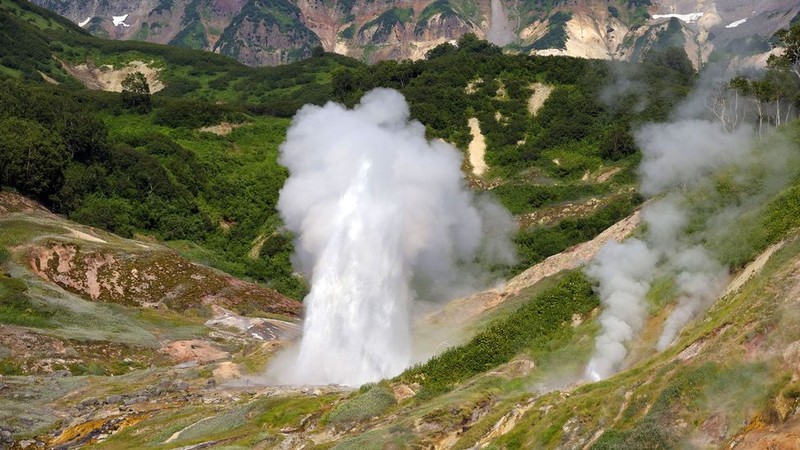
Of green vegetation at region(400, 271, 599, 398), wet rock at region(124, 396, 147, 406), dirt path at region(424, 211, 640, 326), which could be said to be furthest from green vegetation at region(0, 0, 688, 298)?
green vegetation at region(400, 271, 599, 398)

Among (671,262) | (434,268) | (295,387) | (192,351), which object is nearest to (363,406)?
(295,387)

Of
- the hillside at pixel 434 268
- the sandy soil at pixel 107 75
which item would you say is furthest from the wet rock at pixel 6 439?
the sandy soil at pixel 107 75

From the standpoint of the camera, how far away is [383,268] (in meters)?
39.2

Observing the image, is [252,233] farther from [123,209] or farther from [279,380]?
[279,380]

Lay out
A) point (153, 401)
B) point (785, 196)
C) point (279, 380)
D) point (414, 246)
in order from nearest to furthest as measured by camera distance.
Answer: point (785, 196) → point (153, 401) → point (279, 380) → point (414, 246)

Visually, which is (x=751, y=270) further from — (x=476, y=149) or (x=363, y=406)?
(x=476, y=149)

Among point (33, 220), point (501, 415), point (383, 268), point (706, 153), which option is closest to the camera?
point (501, 415)

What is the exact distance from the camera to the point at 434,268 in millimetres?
44031

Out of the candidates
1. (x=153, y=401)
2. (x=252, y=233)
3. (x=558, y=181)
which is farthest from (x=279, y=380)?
(x=558, y=181)

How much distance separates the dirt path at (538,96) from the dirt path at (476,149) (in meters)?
5.50

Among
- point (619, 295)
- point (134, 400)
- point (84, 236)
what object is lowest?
point (134, 400)

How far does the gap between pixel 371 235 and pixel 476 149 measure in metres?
33.0

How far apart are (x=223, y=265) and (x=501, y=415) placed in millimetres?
39516

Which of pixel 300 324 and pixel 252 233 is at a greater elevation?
pixel 252 233
